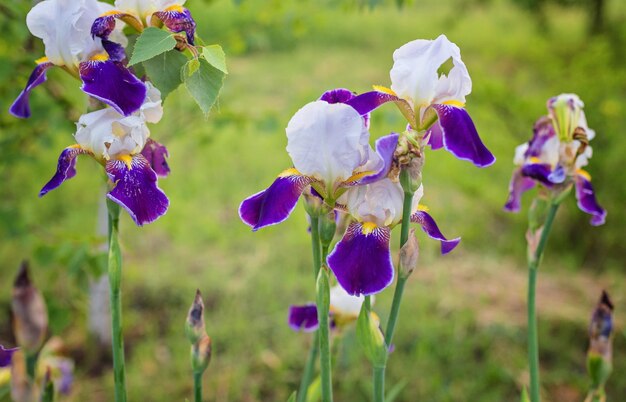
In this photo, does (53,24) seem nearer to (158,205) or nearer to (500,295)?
(158,205)

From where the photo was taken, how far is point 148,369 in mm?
2305

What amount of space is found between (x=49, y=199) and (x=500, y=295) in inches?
85.5

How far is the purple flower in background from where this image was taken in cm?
75

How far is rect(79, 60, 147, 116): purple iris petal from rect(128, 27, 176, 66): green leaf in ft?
0.16

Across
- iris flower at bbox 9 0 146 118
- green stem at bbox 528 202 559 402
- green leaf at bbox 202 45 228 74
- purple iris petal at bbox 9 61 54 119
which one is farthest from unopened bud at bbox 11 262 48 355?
green stem at bbox 528 202 559 402

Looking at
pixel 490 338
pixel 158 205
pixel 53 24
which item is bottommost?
pixel 490 338

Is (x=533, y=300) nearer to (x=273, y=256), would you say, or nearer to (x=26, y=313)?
(x=26, y=313)

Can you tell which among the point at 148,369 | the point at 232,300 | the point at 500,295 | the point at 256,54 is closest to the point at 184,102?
the point at 232,300

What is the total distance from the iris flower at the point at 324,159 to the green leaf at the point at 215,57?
0.32 ft

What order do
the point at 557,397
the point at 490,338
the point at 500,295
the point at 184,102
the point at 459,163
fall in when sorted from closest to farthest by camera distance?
the point at 557,397
the point at 490,338
the point at 184,102
the point at 500,295
the point at 459,163

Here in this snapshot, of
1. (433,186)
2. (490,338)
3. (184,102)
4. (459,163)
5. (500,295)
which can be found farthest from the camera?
(459,163)

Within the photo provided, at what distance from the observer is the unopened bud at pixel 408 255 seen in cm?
78

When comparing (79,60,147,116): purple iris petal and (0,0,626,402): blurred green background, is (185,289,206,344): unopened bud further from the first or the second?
(0,0,626,402): blurred green background

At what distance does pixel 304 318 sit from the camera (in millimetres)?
1021
